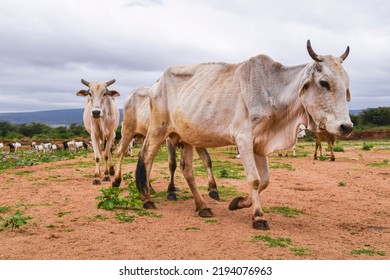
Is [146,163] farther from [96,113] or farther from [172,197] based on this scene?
[96,113]

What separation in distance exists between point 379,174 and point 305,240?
8.04 metres

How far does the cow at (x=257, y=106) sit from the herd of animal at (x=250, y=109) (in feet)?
0.04

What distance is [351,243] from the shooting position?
5215 millimetres

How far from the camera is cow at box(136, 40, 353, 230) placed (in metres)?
5.35

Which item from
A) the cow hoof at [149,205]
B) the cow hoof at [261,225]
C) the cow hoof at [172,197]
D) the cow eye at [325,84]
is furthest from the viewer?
the cow hoof at [172,197]

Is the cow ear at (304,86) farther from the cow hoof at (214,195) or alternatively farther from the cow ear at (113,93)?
the cow ear at (113,93)

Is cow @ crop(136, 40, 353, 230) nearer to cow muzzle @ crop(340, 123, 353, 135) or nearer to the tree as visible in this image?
cow muzzle @ crop(340, 123, 353, 135)

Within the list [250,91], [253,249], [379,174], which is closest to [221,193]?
[250,91]

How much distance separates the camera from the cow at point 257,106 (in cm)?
535

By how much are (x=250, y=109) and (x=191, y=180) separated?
1.96 meters

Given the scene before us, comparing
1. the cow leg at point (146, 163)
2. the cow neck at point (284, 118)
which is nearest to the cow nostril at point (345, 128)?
the cow neck at point (284, 118)

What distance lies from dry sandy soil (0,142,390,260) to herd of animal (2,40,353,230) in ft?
2.02

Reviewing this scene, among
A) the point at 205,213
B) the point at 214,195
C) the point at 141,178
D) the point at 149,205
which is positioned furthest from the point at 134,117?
the point at 205,213

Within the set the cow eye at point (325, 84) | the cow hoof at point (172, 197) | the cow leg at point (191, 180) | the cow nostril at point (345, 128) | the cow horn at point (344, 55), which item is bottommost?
the cow hoof at point (172, 197)
